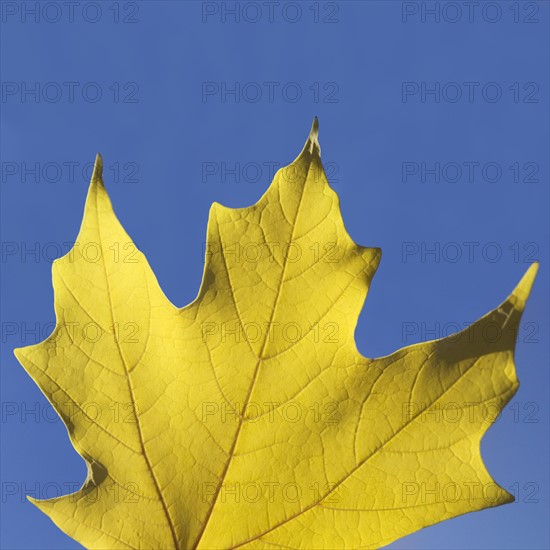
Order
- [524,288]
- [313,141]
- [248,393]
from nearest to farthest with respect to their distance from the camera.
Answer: [524,288]
[313,141]
[248,393]

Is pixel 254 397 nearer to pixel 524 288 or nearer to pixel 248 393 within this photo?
pixel 248 393

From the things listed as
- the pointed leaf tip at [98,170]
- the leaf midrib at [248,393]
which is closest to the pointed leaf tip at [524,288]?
the leaf midrib at [248,393]

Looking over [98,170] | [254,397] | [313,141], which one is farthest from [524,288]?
[98,170]

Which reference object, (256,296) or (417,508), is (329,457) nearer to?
(417,508)

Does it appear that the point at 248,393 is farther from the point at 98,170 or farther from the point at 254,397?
the point at 98,170

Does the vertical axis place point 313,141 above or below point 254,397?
above

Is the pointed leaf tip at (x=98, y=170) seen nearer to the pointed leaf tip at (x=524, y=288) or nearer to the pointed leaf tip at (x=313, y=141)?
the pointed leaf tip at (x=313, y=141)

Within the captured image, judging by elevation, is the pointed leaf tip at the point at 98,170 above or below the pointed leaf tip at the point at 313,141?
above

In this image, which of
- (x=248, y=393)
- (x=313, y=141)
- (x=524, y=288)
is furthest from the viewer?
(x=248, y=393)

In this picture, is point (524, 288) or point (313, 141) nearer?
point (524, 288)
